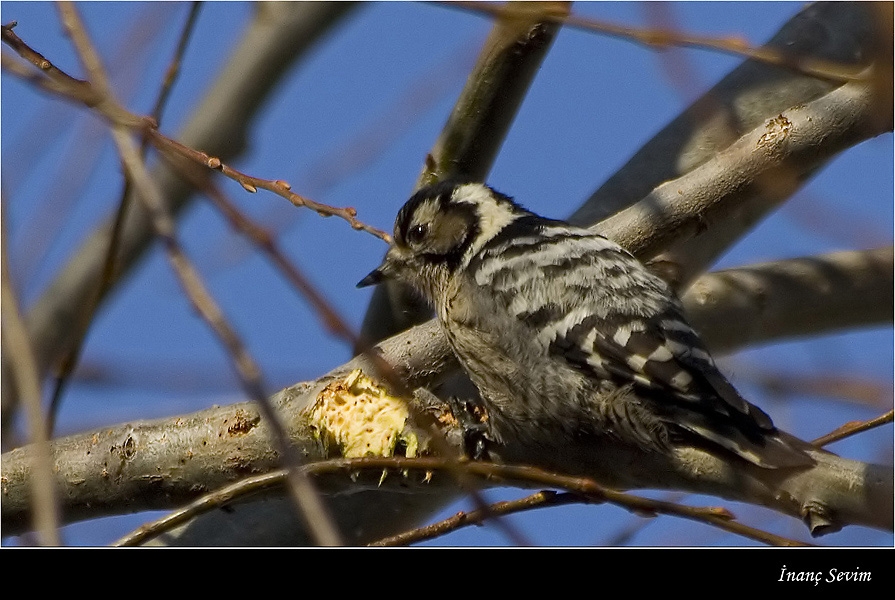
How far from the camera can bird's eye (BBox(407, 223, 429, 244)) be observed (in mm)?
4457

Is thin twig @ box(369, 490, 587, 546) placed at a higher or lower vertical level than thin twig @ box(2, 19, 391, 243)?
lower

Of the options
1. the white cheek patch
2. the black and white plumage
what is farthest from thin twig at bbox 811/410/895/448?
the white cheek patch

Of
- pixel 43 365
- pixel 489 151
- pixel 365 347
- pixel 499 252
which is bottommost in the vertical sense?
pixel 365 347

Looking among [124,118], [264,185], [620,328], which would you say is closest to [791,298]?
[620,328]

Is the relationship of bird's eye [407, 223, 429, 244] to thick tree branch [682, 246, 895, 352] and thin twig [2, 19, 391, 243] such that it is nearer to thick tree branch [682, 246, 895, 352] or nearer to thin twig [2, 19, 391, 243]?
thick tree branch [682, 246, 895, 352]

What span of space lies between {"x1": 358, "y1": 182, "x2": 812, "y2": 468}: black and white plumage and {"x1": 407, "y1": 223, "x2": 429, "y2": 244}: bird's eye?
298mm

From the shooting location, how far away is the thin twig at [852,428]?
9.35ft

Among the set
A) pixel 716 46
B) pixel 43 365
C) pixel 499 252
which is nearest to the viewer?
pixel 716 46

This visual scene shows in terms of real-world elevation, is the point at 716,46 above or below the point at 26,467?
below

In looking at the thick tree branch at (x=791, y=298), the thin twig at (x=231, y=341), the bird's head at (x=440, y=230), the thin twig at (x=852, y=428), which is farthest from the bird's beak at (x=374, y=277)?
the thin twig at (x=231, y=341)

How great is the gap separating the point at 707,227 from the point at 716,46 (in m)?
2.16
